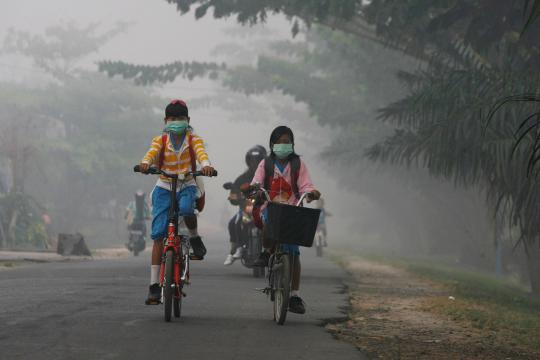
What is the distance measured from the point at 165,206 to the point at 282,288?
132 cm

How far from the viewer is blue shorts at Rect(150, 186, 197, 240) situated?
30.9 feet

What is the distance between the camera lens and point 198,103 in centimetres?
6919

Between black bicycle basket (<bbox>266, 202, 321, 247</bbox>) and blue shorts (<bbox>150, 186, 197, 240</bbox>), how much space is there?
770 mm

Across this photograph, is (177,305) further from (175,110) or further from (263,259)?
(175,110)

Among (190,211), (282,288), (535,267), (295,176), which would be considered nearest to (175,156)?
(190,211)

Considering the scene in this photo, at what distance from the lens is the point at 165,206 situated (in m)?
9.48

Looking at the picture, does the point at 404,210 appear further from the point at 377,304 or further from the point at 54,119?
the point at 377,304

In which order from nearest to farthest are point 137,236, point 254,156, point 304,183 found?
point 304,183, point 254,156, point 137,236

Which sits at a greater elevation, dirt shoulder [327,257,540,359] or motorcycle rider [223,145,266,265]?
motorcycle rider [223,145,266,265]

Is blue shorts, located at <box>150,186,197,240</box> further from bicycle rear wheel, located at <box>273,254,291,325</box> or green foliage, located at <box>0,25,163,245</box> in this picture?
green foliage, located at <box>0,25,163,245</box>

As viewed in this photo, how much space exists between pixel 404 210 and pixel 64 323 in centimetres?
4085

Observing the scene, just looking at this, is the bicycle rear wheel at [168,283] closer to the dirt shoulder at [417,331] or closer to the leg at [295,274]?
the leg at [295,274]

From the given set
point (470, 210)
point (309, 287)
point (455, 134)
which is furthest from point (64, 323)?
A: point (470, 210)

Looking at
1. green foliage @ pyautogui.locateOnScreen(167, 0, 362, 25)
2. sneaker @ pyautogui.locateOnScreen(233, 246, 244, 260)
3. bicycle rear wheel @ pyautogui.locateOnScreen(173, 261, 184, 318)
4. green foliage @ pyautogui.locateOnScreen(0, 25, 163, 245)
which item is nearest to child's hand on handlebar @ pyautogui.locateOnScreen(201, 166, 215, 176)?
bicycle rear wheel @ pyautogui.locateOnScreen(173, 261, 184, 318)
